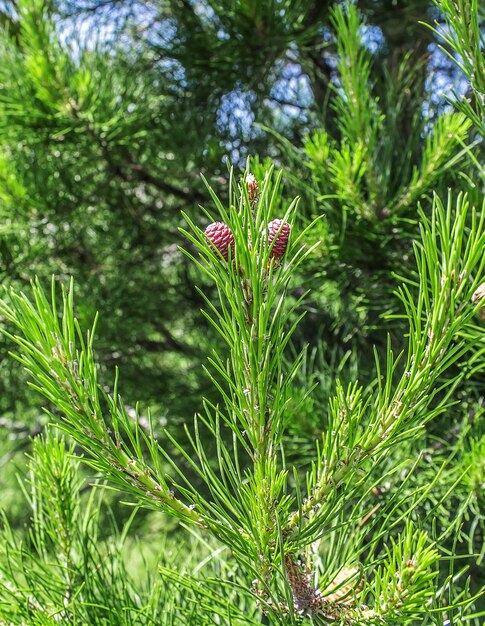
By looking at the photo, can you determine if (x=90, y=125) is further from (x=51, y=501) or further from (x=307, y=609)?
(x=307, y=609)

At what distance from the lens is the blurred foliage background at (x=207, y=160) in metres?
0.64

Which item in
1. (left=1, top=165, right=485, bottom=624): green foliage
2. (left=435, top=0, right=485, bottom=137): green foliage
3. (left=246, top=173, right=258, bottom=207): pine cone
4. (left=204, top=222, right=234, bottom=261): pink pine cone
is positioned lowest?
(left=1, top=165, right=485, bottom=624): green foliage

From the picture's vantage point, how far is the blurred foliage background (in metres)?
0.64

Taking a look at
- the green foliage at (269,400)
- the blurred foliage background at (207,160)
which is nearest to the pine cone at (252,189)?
the green foliage at (269,400)

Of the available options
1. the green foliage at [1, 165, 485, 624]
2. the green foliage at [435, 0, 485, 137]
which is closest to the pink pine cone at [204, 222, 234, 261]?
the green foliage at [1, 165, 485, 624]

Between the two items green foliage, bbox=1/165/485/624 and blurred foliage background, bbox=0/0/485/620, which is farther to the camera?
blurred foliage background, bbox=0/0/485/620

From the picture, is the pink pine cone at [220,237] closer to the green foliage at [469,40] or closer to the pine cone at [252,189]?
the pine cone at [252,189]

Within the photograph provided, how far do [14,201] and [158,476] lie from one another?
545 mm

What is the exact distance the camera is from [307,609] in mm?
360

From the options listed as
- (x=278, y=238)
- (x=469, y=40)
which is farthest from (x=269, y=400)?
(x=469, y=40)

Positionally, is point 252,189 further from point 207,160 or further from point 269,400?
point 207,160

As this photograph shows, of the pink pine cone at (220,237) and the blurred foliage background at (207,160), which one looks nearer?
the pink pine cone at (220,237)

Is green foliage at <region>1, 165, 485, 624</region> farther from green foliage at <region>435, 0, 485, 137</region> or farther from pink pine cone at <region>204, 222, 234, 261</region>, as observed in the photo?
green foliage at <region>435, 0, 485, 137</region>

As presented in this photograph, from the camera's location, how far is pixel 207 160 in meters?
0.84
